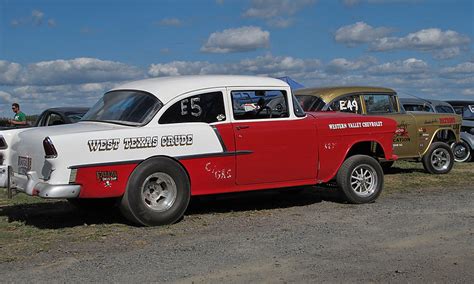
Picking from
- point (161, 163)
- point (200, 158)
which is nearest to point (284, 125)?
point (200, 158)

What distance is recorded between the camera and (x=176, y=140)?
25.1 ft

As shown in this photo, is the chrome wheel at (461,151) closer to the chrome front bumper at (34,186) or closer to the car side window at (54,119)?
the car side window at (54,119)

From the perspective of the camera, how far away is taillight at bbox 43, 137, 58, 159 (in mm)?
6930

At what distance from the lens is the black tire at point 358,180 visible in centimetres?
916

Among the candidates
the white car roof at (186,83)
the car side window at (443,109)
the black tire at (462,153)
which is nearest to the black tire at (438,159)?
the car side window at (443,109)

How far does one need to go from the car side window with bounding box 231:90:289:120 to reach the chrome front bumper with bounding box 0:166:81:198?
239 centimetres

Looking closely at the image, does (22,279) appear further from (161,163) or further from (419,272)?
(419,272)

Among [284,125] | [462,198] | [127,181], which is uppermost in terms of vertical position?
[284,125]

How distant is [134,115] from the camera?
7777mm

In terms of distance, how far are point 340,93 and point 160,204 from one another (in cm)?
585

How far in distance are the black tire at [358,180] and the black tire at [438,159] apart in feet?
15.0

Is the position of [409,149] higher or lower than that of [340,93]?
Result: lower

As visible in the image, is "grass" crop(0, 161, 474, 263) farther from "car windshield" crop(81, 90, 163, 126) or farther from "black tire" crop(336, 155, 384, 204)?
"car windshield" crop(81, 90, 163, 126)

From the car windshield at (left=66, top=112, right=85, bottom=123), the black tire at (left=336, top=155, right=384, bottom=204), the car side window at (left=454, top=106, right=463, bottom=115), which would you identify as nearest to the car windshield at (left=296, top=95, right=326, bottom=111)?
the black tire at (left=336, top=155, right=384, bottom=204)
